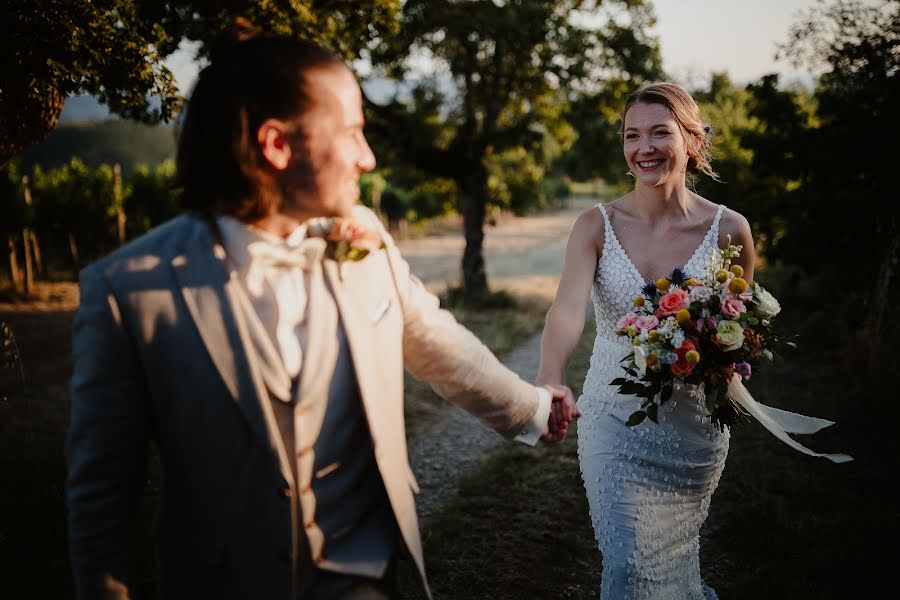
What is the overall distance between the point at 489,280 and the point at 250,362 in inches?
663

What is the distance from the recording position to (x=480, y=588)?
4.00m

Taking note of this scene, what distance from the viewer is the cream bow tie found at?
4.85ft

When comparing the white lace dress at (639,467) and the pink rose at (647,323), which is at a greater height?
the pink rose at (647,323)

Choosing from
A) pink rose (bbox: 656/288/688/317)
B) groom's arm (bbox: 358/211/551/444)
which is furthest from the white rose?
groom's arm (bbox: 358/211/551/444)

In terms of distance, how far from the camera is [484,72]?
12453 millimetres

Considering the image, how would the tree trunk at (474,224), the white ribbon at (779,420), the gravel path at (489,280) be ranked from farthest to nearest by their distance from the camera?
the tree trunk at (474,224)
the gravel path at (489,280)
the white ribbon at (779,420)

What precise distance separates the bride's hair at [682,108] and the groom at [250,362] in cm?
191

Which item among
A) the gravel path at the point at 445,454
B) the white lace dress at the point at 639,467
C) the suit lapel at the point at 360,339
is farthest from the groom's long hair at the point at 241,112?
the gravel path at the point at 445,454

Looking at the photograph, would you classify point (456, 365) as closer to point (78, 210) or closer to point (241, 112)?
point (241, 112)

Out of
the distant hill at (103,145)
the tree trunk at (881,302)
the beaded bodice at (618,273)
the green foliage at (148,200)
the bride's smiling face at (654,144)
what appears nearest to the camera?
the bride's smiling face at (654,144)

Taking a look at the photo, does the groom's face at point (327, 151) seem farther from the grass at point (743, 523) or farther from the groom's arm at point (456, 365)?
the grass at point (743, 523)

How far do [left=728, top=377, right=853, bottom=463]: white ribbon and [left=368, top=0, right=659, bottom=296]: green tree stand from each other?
9.11 m

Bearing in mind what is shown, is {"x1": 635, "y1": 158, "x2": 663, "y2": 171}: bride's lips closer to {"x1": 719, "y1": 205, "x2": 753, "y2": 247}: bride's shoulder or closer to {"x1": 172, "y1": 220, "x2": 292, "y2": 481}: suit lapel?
{"x1": 719, "y1": 205, "x2": 753, "y2": 247}: bride's shoulder

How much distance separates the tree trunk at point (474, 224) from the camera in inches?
527
